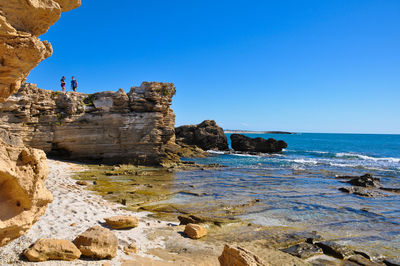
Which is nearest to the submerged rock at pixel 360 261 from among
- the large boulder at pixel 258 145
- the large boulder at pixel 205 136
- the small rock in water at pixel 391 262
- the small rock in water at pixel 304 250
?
the small rock in water at pixel 391 262

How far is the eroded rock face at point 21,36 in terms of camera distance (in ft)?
13.9

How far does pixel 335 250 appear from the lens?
27.6ft

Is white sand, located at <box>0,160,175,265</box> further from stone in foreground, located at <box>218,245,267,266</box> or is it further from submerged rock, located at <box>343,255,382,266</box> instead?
submerged rock, located at <box>343,255,382,266</box>

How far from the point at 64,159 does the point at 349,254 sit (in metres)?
24.8

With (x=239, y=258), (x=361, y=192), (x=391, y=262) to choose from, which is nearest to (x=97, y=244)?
(x=239, y=258)

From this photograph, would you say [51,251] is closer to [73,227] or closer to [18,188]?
[18,188]

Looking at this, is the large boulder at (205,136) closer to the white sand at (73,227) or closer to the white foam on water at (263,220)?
the white foam on water at (263,220)

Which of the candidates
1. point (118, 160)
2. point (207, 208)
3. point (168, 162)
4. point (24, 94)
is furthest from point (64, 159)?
point (207, 208)

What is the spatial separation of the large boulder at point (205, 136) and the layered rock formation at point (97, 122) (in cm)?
2711

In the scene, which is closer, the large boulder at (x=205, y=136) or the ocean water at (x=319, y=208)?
the ocean water at (x=319, y=208)

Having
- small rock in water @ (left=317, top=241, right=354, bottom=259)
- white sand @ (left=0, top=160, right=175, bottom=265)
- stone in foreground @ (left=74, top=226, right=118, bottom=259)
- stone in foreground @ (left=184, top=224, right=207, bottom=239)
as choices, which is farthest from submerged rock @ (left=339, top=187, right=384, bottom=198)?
stone in foreground @ (left=74, top=226, right=118, bottom=259)

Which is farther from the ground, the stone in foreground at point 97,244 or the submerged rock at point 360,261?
the stone in foreground at point 97,244

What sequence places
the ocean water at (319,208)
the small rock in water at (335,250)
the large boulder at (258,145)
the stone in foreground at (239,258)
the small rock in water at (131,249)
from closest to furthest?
the stone in foreground at (239,258) → the small rock in water at (131,249) → the small rock in water at (335,250) → the ocean water at (319,208) → the large boulder at (258,145)

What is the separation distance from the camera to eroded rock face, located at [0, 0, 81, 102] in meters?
4.23
